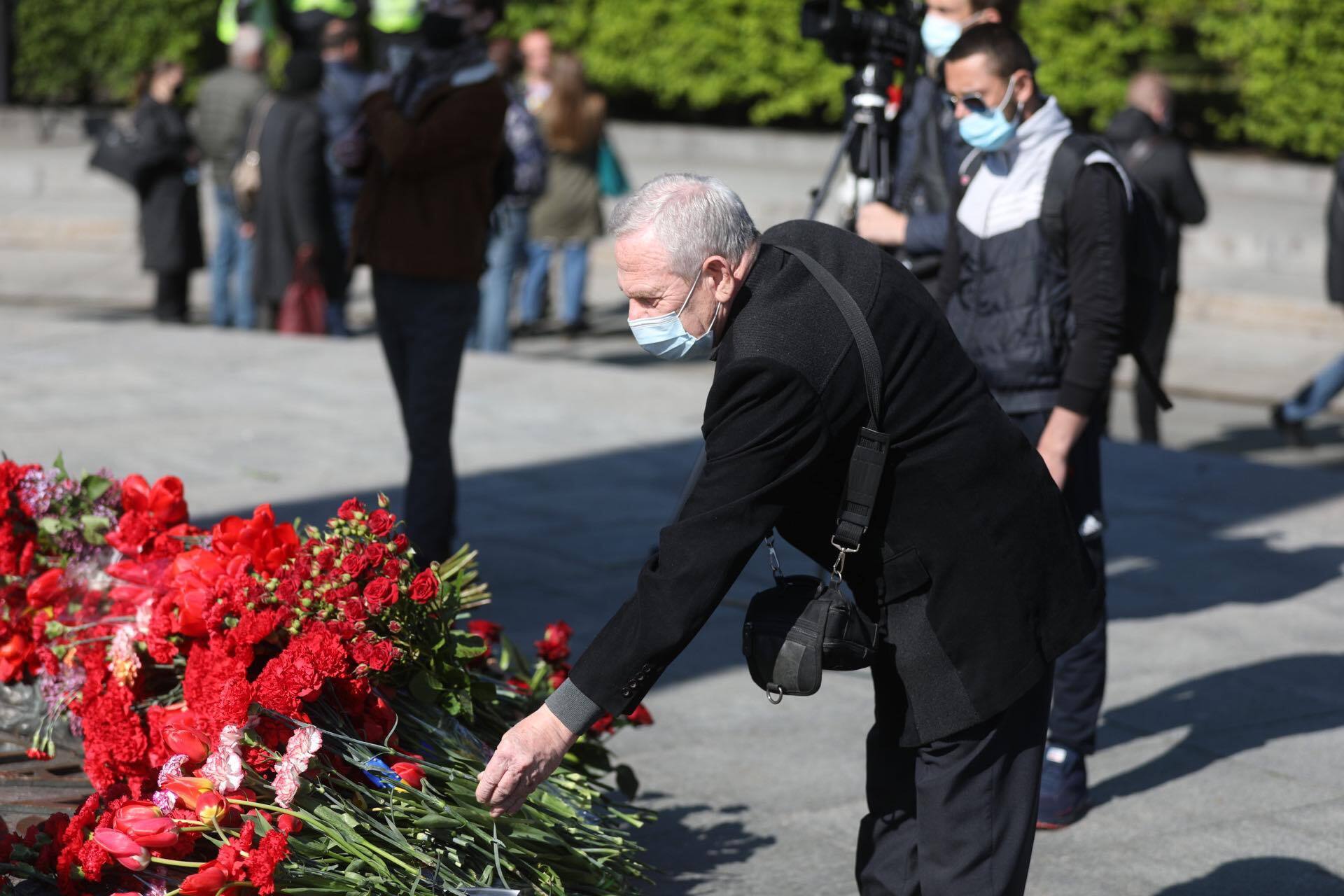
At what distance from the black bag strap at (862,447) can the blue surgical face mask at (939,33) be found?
238 centimetres

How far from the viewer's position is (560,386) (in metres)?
9.04

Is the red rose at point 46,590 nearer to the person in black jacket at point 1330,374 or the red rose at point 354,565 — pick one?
the red rose at point 354,565

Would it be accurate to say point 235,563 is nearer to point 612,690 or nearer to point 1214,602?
point 612,690

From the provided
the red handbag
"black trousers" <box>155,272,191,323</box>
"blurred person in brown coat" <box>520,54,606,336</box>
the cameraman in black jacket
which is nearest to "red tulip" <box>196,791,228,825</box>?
the cameraman in black jacket

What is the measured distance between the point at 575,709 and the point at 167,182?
368 inches

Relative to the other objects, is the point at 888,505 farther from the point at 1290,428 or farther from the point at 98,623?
the point at 1290,428

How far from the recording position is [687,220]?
2568mm

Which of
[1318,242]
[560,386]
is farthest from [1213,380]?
[560,386]

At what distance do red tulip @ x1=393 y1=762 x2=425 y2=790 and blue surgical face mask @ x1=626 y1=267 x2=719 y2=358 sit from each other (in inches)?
36.4

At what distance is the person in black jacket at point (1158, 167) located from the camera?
8516mm

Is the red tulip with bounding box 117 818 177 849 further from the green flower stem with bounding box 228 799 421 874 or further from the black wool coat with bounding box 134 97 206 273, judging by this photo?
the black wool coat with bounding box 134 97 206 273

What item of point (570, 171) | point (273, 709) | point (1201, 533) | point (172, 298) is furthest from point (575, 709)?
point (172, 298)

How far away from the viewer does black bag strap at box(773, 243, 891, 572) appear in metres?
2.61

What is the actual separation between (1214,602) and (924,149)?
1.93 m
